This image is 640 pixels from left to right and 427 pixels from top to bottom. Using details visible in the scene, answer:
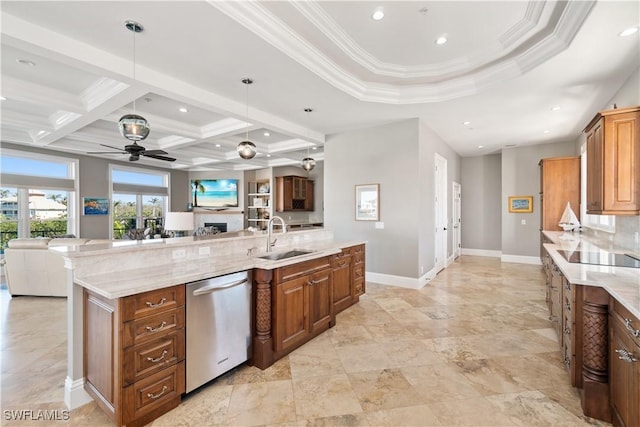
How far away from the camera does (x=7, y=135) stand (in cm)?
599

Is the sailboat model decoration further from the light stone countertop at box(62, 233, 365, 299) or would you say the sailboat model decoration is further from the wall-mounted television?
the wall-mounted television

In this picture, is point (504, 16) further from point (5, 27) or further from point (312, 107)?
point (5, 27)

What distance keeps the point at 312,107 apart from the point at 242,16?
209 centimetres

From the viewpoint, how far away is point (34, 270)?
177 inches

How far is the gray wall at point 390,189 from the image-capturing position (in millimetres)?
4949

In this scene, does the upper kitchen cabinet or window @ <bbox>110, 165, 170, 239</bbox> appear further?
window @ <bbox>110, 165, 170, 239</bbox>

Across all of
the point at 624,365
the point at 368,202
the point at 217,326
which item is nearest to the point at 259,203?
the point at 368,202

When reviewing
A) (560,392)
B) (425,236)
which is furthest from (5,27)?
(425,236)

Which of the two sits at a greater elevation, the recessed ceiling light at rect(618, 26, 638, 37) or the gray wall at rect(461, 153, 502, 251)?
the recessed ceiling light at rect(618, 26, 638, 37)

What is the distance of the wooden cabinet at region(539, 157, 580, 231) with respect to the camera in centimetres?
568

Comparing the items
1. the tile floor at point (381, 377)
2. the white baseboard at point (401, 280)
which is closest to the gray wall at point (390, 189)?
the white baseboard at point (401, 280)

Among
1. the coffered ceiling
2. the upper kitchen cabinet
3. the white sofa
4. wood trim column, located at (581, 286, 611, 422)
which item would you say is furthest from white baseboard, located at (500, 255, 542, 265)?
the white sofa

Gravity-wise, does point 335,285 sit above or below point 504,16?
below

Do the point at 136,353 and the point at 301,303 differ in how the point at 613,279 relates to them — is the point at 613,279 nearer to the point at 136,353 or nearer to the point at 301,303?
the point at 301,303
